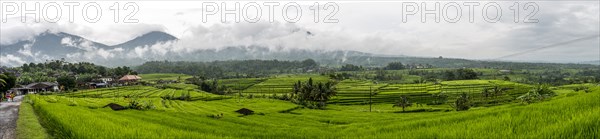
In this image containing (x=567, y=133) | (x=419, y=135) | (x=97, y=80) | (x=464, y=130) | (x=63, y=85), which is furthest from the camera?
(x=97, y=80)

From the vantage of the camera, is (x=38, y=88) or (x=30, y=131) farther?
(x=38, y=88)

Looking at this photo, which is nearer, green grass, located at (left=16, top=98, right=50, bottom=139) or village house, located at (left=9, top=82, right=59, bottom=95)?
green grass, located at (left=16, top=98, right=50, bottom=139)

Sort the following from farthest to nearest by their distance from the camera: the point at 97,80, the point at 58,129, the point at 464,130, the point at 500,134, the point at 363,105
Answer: the point at 97,80, the point at 363,105, the point at 58,129, the point at 464,130, the point at 500,134

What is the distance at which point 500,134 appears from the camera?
6.80 meters

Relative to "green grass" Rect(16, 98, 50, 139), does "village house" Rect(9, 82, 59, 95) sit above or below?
below

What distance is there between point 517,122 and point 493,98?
89601mm

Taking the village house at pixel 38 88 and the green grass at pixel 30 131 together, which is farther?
the village house at pixel 38 88

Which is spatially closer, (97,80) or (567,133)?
(567,133)

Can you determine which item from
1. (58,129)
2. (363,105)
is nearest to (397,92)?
(363,105)

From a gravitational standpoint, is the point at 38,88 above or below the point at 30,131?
below

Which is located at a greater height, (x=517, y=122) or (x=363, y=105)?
(x=517, y=122)

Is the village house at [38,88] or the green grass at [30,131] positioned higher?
the green grass at [30,131]

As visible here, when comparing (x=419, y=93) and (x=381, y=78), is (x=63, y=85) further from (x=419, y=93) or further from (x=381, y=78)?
(x=381, y=78)

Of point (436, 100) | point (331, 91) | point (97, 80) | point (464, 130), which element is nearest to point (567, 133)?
point (464, 130)
